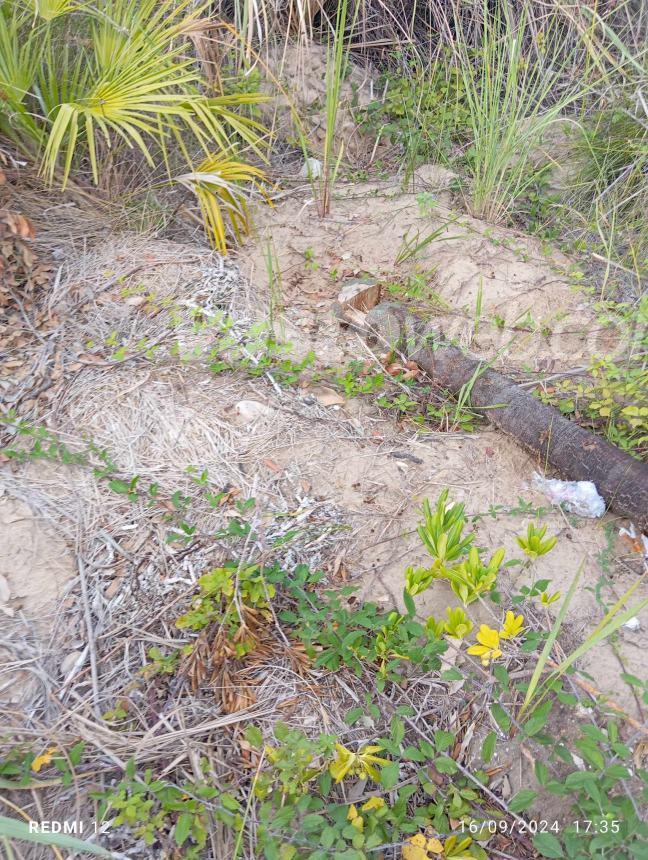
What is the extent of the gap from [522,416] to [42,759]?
1.84 m

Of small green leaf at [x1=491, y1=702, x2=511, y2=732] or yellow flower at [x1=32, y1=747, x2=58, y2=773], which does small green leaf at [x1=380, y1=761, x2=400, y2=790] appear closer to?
small green leaf at [x1=491, y1=702, x2=511, y2=732]

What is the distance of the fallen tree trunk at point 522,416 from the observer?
2033 mm

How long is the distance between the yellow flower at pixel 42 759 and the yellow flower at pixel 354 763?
0.65 meters

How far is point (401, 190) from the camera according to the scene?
376cm

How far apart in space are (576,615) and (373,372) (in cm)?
125

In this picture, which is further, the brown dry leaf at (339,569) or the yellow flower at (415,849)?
the brown dry leaf at (339,569)

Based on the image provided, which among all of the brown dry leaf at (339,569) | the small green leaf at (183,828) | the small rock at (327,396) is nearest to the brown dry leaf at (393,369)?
the small rock at (327,396)

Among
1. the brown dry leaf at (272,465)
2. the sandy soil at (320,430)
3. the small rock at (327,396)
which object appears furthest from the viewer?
the small rock at (327,396)

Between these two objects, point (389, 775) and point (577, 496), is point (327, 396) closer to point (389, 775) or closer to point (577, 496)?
point (577, 496)

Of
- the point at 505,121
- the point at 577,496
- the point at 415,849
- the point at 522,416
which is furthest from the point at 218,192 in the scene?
the point at 415,849

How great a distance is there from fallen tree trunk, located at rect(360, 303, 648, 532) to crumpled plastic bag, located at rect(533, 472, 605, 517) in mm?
30

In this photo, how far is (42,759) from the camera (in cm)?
142

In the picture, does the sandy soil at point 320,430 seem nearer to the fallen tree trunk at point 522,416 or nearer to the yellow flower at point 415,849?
the fallen tree trunk at point 522,416

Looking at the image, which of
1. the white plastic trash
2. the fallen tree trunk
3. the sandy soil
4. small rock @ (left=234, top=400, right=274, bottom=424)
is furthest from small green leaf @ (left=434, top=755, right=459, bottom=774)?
the white plastic trash
